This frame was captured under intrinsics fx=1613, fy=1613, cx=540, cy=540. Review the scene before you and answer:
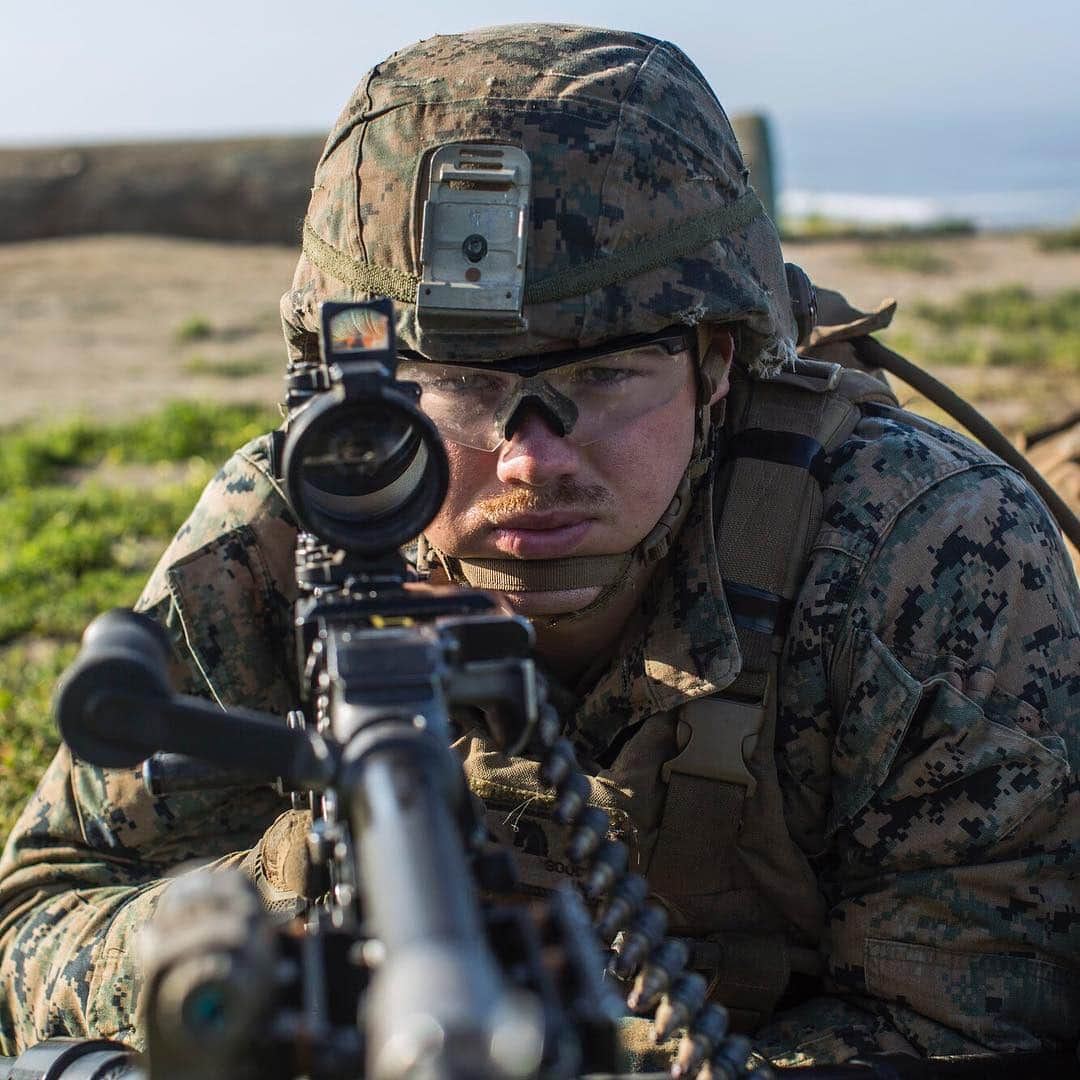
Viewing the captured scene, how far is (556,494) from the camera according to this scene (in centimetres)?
324

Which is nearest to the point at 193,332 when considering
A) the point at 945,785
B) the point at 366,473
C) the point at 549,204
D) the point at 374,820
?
the point at 549,204

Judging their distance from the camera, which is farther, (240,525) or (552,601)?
(240,525)

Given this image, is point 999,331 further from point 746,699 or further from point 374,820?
point 374,820

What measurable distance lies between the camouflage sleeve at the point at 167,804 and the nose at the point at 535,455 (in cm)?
86

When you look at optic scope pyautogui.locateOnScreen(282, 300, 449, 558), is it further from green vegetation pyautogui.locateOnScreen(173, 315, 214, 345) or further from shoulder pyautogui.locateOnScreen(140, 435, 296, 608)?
green vegetation pyautogui.locateOnScreen(173, 315, 214, 345)

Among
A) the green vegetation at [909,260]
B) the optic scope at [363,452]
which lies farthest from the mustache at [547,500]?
the green vegetation at [909,260]

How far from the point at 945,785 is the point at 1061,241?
17.4 meters

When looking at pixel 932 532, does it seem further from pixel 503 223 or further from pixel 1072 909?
pixel 503 223

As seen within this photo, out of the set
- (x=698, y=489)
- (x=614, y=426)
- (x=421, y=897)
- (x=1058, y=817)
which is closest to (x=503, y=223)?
(x=614, y=426)

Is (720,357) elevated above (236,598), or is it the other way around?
(720,357)

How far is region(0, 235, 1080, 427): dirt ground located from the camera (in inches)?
440

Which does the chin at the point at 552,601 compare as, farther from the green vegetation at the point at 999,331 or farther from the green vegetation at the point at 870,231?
the green vegetation at the point at 870,231

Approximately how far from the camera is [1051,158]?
68000 mm

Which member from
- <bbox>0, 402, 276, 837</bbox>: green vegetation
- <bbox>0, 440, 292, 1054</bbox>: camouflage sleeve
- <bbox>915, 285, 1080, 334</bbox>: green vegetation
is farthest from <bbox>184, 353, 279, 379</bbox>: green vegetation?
<bbox>0, 440, 292, 1054</bbox>: camouflage sleeve
